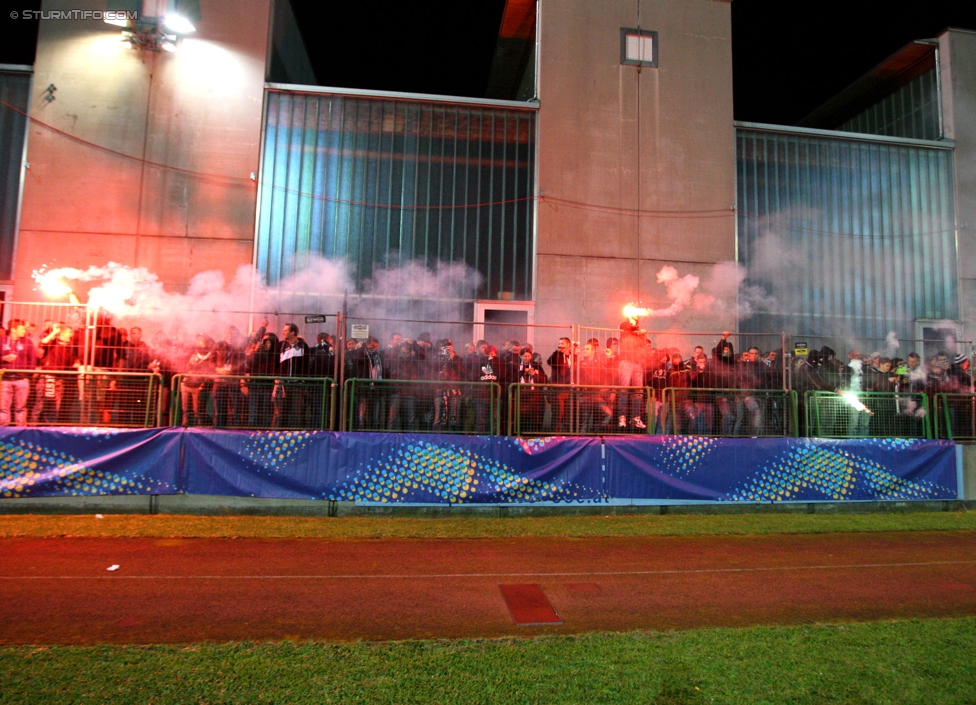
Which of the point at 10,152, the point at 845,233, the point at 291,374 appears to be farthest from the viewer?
the point at 845,233

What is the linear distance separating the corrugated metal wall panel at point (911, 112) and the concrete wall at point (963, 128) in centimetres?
30

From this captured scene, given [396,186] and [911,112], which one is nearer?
[396,186]

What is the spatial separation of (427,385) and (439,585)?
12.6ft

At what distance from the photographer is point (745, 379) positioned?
34.3 feet

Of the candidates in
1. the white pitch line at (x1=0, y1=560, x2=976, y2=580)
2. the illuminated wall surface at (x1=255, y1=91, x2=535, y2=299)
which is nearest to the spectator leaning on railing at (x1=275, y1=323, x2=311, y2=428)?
the white pitch line at (x1=0, y1=560, x2=976, y2=580)

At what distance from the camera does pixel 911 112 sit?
1798cm

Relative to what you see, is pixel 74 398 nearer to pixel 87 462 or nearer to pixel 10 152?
pixel 87 462

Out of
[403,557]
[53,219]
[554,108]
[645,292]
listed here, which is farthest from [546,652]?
[53,219]

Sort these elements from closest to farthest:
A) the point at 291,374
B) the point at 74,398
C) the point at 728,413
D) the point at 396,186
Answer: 1. the point at 74,398
2. the point at 291,374
3. the point at 728,413
4. the point at 396,186

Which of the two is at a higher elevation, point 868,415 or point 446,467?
point 868,415

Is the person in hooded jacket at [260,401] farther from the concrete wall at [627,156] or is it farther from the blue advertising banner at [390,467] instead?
the concrete wall at [627,156]

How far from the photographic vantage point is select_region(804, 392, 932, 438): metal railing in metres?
10.3

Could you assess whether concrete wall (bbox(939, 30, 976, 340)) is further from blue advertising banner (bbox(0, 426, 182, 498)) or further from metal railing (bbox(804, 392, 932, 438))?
blue advertising banner (bbox(0, 426, 182, 498))

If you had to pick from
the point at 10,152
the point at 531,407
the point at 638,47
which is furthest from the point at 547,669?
the point at 10,152
